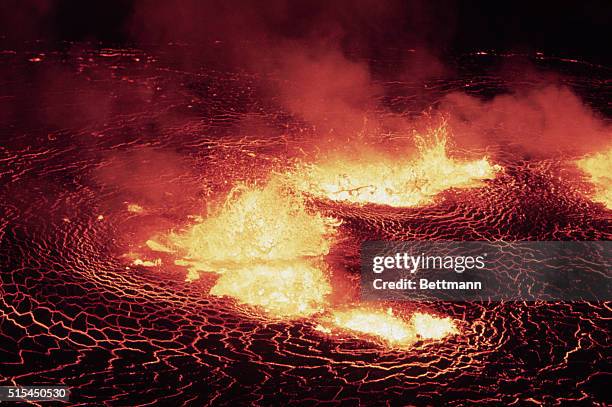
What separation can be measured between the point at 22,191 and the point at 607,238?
358 cm

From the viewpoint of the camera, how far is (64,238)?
12.4ft

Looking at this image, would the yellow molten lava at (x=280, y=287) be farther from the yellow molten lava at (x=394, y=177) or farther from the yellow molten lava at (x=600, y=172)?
the yellow molten lava at (x=600, y=172)

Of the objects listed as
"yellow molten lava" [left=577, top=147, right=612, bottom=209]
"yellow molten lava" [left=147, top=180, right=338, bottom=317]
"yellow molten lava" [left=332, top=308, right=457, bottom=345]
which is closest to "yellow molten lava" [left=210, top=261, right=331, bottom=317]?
"yellow molten lava" [left=147, top=180, right=338, bottom=317]

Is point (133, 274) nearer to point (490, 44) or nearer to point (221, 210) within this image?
Result: point (221, 210)

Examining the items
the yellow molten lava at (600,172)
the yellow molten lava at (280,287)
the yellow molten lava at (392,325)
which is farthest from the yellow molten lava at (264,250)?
the yellow molten lava at (600,172)

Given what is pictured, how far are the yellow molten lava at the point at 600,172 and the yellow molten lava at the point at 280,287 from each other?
2.13 meters

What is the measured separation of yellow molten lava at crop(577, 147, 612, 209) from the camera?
4506mm

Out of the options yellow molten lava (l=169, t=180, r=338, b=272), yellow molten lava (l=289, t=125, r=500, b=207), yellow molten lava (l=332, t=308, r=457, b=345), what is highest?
yellow molten lava (l=289, t=125, r=500, b=207)

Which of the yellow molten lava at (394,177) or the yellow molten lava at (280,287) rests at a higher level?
the yellow molten lava at (394,177)

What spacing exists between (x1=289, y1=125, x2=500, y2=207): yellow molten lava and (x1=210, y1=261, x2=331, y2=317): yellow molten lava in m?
0.91

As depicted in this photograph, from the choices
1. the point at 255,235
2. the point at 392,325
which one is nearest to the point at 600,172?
the point at 392,325

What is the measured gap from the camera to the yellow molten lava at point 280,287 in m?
3.25

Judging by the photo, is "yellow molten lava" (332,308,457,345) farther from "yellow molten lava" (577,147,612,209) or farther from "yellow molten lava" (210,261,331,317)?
"yellow molten lava" (577,147,612,209)

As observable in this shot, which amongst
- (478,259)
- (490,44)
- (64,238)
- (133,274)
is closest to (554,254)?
(478,259)
